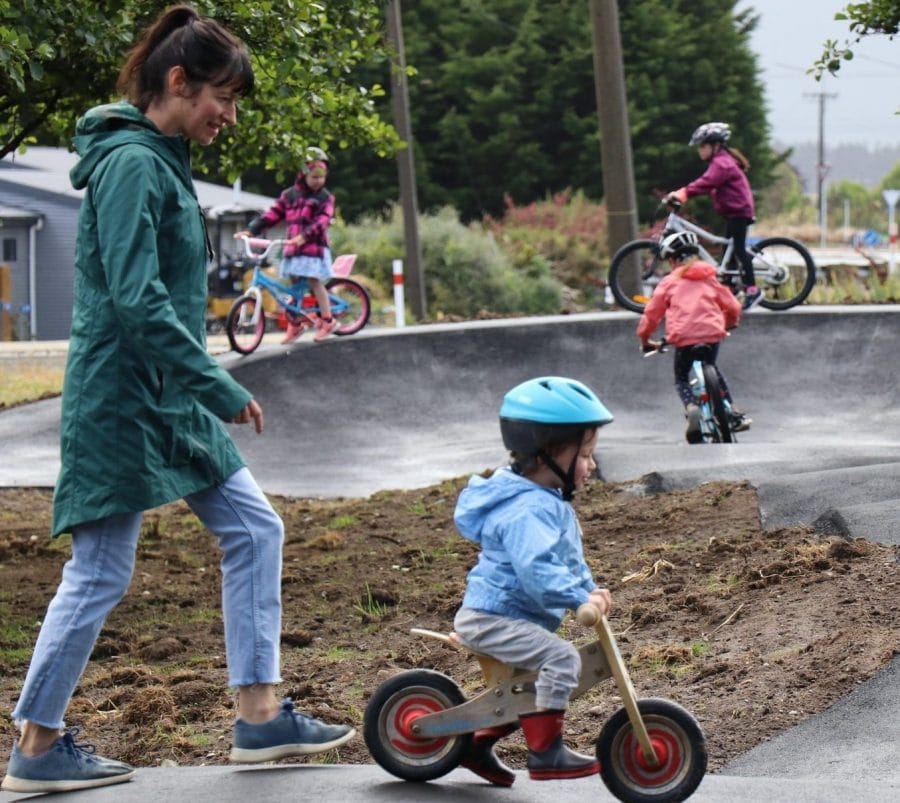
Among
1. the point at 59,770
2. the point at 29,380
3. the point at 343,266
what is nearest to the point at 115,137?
the point at 59,770

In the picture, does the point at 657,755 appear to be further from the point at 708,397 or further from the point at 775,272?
the point at 775,272

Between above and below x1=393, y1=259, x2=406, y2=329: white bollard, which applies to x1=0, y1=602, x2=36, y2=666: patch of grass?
below

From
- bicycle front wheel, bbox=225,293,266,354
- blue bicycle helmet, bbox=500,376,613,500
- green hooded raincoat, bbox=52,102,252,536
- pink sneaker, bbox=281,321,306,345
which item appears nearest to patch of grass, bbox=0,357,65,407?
bicycle front wheel, bbox=225,293,266,354

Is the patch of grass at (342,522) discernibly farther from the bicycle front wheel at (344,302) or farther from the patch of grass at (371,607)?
the bicycle front wheel at (344,302)

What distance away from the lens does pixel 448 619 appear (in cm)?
664

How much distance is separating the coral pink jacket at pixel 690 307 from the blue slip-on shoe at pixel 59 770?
6.82 meters

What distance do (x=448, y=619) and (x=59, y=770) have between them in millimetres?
2904

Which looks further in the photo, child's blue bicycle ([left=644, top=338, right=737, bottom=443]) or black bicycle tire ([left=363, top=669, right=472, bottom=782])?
child's blue bicycle ([left=644, top=338, right=737, bottom=443])

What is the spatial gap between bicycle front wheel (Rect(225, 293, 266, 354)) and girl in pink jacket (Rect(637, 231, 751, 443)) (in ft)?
18.0

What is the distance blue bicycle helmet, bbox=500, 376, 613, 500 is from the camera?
371 cm

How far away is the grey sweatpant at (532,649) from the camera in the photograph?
3652 millimetres

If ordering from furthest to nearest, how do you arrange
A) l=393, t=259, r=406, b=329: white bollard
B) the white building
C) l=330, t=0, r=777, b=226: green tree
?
l=330, t=0, r=777, b=226: green tree, the white building, l=393, t=259, r=406, b=329: white bollard

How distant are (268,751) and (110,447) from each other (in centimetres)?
91

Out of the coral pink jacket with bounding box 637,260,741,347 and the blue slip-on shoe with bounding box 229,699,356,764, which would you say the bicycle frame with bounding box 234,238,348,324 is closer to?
the coral pink jacket with bounding box 637,260,741,347
